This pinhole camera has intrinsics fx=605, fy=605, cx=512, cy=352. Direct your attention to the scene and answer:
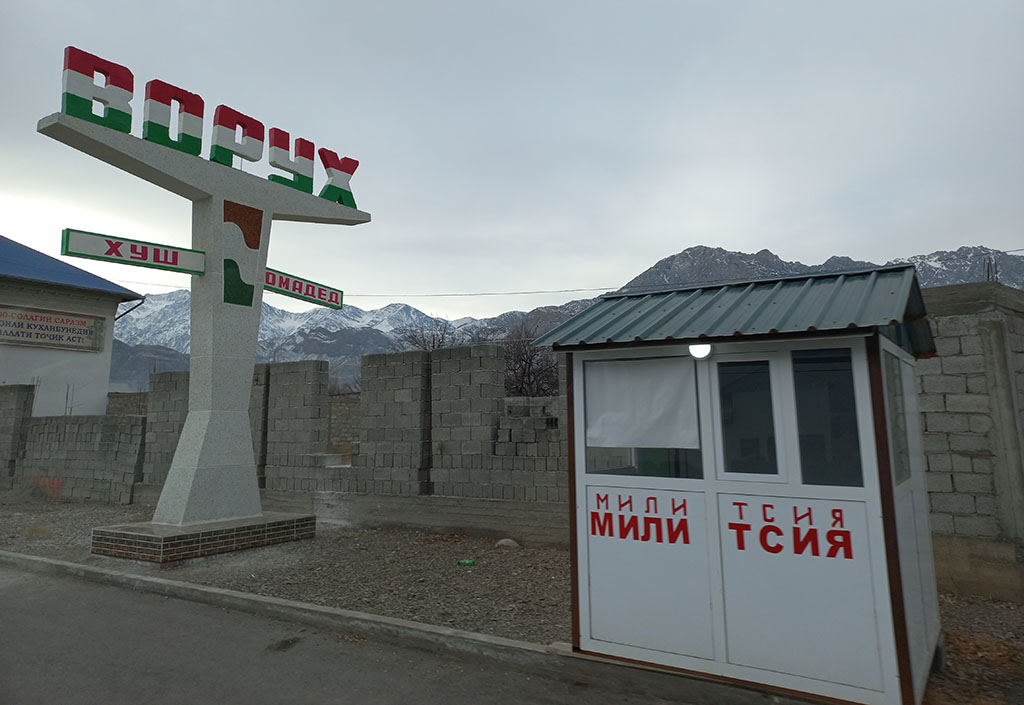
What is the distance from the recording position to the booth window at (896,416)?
3961 mm

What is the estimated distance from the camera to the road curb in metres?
4.05

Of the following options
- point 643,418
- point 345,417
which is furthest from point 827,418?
point 345,417

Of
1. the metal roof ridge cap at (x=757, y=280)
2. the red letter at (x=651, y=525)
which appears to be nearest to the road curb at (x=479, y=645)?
the red letter at (x=651, y=525)

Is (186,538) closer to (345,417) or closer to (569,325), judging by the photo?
(569,325)

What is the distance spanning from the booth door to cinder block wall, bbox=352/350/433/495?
6400 millimetres

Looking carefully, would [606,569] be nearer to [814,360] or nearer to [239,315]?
[814,360]

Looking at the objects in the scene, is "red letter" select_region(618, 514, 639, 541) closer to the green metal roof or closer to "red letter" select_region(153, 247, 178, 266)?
the green metal roof

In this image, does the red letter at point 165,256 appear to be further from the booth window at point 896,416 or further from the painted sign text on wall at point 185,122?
the booth window at point 896,416

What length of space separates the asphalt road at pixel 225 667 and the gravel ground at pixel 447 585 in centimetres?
68

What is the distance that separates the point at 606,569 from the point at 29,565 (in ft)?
28.2

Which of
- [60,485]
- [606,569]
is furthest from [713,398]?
[60,485]

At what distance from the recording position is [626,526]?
4.45 m

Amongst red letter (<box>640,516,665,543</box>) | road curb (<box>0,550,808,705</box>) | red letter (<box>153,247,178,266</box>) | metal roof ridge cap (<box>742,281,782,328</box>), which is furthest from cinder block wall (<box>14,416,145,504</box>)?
metal roof ridge cap (<box>742,281,782,328</box>)

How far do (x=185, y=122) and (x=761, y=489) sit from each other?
9713 millimetres
